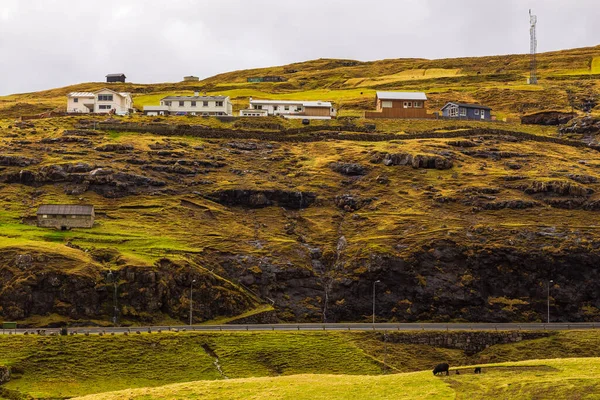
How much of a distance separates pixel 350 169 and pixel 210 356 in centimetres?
8156

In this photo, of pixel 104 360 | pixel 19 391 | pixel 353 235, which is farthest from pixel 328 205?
pixel 19 391

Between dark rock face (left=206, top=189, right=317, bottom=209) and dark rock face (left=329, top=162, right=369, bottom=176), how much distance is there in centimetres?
1693

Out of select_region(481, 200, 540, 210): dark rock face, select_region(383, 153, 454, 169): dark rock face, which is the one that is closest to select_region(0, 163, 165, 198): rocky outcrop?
select_region(383, 153, 454, 169): dark rock face

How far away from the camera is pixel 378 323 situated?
125m

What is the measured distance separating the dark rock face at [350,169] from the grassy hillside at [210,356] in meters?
68.0

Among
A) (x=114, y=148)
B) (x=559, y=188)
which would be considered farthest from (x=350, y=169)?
(x=114, y=148)

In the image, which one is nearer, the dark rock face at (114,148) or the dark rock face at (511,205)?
the dark rock face at (511,205)

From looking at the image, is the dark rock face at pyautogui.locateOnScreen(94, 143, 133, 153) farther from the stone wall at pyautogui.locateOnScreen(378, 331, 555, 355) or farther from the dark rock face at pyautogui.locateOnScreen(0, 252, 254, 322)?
the stone wall at pyautogui.locateOnScreen(378, 331, 555, 355)

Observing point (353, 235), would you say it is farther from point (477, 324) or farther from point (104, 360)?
point (104, 360)

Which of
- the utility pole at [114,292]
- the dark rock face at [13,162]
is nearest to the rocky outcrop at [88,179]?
the dark rock face at [13,162]

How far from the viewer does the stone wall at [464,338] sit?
369 feet

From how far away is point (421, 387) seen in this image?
67.4 m

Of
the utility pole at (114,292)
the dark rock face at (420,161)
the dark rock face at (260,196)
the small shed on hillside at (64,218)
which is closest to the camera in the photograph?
the utility pole at (114,292)

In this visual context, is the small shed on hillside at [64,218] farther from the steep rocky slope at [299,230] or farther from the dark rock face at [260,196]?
the dark rock face at [260,196]
